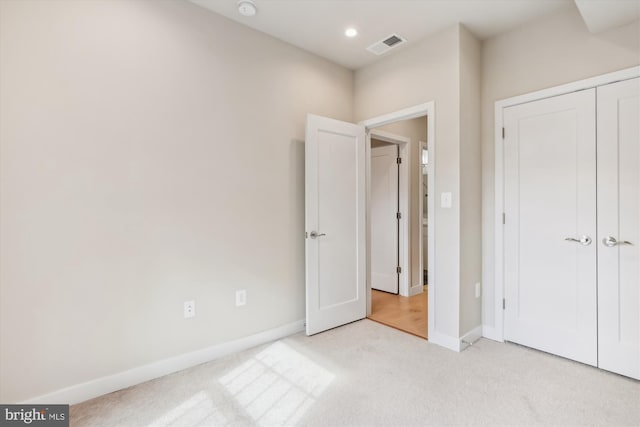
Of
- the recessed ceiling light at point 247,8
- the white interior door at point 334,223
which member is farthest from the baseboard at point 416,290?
the recessed ceiling light at point 247,8

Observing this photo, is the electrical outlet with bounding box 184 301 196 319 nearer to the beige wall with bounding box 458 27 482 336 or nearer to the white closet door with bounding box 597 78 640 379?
the beige wall with bounding box 458 27 482 336

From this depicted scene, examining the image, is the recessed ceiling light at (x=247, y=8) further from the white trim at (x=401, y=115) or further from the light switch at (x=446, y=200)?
the light switch at (x=446, y=200)

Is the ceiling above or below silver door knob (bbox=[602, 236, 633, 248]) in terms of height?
above

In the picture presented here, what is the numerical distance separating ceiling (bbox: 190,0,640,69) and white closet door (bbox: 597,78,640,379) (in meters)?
0.62

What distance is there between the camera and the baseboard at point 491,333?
A: 2.84m

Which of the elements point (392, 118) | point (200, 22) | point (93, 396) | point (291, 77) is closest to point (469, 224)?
point (392, 118)

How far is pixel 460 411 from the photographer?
6.08 ft

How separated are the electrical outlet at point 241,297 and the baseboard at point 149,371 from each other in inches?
11.9

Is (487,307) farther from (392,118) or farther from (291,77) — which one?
(291,77)

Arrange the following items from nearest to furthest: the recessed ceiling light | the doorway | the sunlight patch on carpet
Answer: the sunlight patch on carpet
the recessed ceiling light
the doorway

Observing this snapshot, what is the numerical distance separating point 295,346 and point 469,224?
1849mm

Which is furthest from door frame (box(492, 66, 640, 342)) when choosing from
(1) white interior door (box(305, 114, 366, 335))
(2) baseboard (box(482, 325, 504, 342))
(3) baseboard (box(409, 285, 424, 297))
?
(3) baseboard (box(409, 285, 424, 297))

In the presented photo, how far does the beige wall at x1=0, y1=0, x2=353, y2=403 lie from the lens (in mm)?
1802

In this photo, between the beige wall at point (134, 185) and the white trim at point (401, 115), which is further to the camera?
the white trim at point (401, 115)
